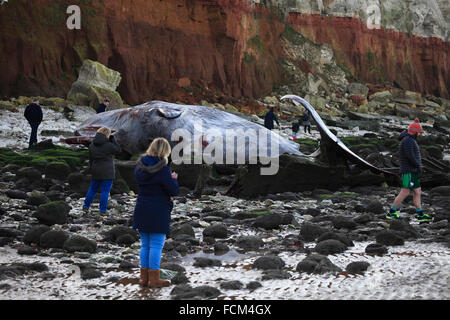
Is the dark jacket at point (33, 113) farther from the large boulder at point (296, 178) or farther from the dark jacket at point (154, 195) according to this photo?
the dark jacket at point (154, 195)

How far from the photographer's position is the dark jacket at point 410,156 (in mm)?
8195

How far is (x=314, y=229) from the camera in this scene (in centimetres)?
689

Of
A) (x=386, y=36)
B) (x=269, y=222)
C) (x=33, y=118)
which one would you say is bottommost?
(x=269, y=222)

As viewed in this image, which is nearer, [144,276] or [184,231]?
[144,276]

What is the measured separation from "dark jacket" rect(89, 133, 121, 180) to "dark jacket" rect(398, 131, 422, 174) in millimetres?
4375

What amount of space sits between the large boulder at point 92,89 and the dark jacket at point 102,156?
17.1 m

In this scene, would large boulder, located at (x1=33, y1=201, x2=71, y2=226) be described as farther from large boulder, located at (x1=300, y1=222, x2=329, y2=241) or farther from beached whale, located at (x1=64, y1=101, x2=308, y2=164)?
beached whale, located at (x1=64, y1=101, x2=308, y2=164)

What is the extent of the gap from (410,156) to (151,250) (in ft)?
15.8

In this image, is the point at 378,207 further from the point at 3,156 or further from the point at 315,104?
the point at 315,104

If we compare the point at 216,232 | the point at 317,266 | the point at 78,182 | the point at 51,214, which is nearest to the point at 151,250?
the point at 317,266

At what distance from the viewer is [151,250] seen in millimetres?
5023

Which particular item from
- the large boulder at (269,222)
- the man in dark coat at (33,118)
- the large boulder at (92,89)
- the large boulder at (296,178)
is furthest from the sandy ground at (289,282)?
the large boulder at (92,89)

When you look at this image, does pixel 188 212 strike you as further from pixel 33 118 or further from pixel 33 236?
pixel 33 118

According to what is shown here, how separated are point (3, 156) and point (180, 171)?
509 centimetres
